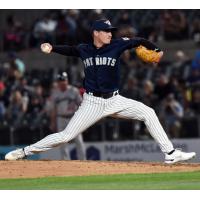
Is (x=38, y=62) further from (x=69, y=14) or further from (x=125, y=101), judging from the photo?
(x=125, y=101)

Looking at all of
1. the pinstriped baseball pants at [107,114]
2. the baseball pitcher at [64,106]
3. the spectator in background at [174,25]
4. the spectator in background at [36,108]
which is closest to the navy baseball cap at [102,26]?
the pinstriped baseball pants at [107,114]

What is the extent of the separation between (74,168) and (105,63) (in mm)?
1598

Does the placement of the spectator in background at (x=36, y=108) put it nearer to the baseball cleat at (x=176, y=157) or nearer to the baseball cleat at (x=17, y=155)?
the baseball cleat at (x=17, y=155)

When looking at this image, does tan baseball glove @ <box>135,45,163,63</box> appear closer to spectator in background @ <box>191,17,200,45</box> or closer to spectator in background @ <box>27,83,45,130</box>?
spectator in background @ <box>27,83,45,130</box>

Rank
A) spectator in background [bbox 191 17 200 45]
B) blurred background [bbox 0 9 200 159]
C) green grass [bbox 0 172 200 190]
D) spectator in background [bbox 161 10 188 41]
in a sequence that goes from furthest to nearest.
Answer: spectator in background [bbox 161 10 188 41] < spectator in background [bbox 191 17 200 45] < blurred background [bbox 0 9 200 159] < green grass [bbox 0 172 200 190]

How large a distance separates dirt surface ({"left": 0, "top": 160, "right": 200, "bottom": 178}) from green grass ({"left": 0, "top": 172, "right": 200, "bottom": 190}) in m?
0.47

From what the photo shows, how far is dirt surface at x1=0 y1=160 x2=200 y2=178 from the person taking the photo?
14.1 metres

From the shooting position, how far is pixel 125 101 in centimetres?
1423

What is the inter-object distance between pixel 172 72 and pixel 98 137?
3.06 meters

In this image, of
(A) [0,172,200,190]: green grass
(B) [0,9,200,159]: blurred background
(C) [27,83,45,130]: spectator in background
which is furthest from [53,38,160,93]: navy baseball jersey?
(C) [27,83,45,130]: spectator in background

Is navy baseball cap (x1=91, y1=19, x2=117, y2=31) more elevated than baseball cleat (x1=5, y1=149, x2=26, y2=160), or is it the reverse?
navy baseball cap (x1=91, y1=19, x2=117, y2=31)

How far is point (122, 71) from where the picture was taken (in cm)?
2430

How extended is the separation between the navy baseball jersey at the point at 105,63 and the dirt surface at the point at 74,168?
1.15 meters

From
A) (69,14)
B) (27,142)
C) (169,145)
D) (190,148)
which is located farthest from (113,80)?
(69,14)
